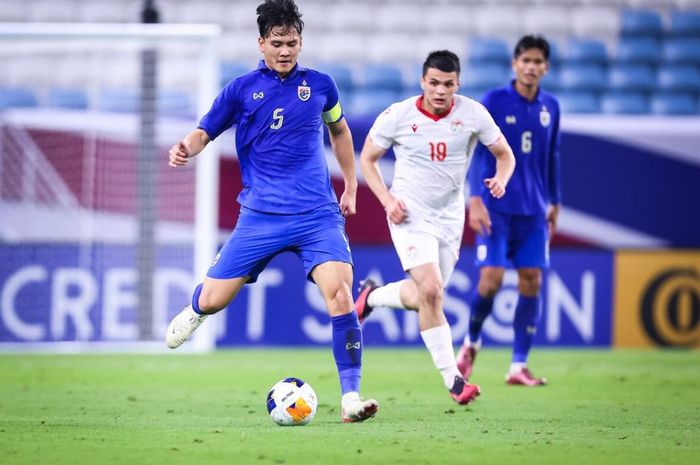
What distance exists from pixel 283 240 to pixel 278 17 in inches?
46.8

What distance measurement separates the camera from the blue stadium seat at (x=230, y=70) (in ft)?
53.2

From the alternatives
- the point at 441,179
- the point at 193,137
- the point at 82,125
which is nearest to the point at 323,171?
the point at 193,137

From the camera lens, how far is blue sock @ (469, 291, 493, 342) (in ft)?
31.6

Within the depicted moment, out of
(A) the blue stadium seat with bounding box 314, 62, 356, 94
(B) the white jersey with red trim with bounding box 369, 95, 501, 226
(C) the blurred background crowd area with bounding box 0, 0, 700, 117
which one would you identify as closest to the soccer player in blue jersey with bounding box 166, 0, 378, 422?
(B) the white jersey with red trim with bounding box 369, 95, 501, 226

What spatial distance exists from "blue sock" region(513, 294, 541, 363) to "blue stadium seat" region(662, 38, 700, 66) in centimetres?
Answer: 879

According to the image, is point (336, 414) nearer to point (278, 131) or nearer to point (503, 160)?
point (278, 131)

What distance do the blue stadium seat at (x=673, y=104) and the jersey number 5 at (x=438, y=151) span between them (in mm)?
9428

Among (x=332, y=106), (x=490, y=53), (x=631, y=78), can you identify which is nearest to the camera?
(x=332, y=106)

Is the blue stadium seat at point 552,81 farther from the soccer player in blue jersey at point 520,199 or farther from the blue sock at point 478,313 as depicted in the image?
the blue sock at point 478,313

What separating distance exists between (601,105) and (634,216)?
11.6 ft

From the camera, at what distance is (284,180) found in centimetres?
720

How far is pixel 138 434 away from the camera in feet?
21.7

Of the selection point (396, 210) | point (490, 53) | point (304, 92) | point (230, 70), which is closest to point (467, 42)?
point (490, 53)

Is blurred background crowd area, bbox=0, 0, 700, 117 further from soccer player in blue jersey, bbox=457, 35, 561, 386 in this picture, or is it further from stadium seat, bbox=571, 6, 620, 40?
soccer player in blue jersey, bbox=457, 35, 561, 386
